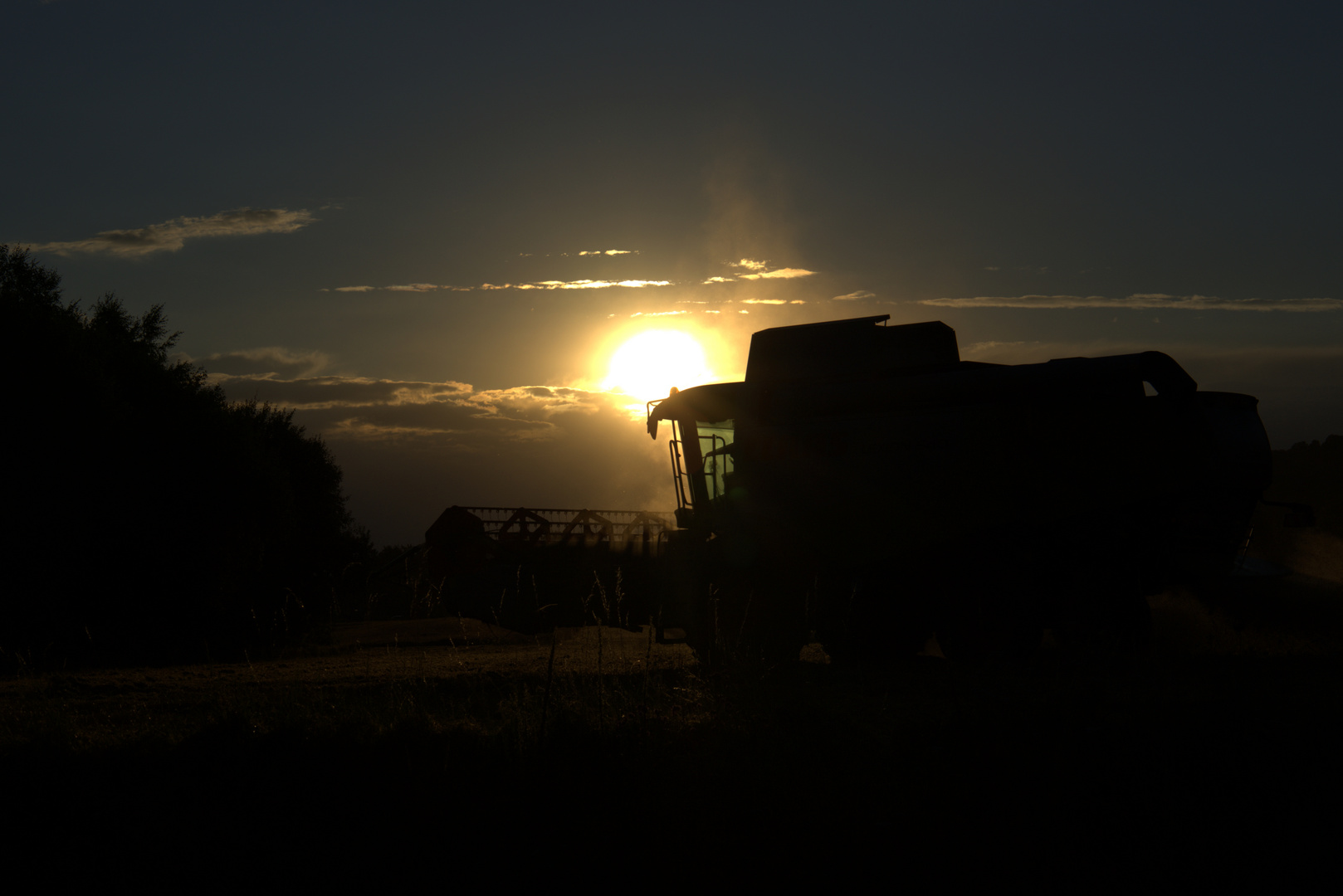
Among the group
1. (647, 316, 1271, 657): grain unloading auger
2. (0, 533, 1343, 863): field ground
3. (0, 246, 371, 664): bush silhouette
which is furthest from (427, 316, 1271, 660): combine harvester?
(0, 246, 371, 664): bush silhouette

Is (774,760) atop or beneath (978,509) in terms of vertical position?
beneath

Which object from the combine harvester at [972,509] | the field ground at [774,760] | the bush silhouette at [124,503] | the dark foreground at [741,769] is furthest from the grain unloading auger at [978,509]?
the bush silhouette at [124,503]

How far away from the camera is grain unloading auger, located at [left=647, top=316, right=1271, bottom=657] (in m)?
9.55

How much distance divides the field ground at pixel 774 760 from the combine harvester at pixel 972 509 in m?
2.18

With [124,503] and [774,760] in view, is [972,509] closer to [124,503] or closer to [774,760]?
[774,760]

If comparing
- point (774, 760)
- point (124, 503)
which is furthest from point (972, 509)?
point (124, 503)

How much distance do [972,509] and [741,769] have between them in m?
5.37

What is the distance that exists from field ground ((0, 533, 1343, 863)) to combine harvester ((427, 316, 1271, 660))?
85.8 inches

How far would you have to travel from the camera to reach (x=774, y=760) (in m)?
5.45

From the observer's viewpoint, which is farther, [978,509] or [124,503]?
[124,503]

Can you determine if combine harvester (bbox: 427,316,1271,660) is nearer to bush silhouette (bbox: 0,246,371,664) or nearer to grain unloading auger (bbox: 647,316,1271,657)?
grain unloading auger (bbox: 647,316,1271,657)

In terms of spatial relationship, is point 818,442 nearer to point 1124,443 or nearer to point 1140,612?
point 1124,443

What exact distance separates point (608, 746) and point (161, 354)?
87.7 ft

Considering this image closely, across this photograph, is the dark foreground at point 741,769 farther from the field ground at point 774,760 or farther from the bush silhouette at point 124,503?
the bush silhouette at point 124,503
